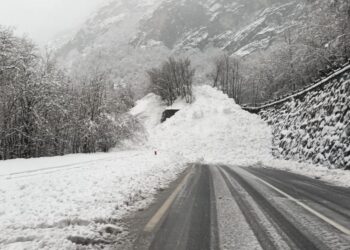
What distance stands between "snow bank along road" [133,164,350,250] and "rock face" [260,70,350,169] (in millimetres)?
9339

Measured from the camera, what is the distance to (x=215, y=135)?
149 feet

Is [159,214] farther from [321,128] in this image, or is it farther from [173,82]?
[173,82]

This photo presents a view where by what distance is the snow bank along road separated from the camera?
221 inches

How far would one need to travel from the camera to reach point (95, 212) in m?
7.21

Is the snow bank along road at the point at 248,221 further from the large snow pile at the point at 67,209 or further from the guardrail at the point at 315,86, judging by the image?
the guardrail at the point at 315,86

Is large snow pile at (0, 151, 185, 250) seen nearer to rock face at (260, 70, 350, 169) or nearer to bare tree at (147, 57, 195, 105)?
rock face at (260, 70, 350, 169)

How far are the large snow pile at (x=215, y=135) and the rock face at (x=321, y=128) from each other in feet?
12.6

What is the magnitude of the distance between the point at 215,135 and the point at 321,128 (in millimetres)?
22947

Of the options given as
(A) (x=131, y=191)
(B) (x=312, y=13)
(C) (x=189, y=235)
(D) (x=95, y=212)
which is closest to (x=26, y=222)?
(D) (x=95, y=212)

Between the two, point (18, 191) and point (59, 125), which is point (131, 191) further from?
point (59, 125)

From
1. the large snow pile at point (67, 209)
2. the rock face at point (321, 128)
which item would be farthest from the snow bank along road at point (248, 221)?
the rock face at point (321, 128)

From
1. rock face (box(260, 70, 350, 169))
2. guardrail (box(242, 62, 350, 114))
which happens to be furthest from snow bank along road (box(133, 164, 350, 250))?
guardrail (box(242, 62, 350, 114))

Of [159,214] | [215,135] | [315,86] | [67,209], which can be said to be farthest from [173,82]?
[67,209]

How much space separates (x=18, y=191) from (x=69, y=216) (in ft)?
14.3
